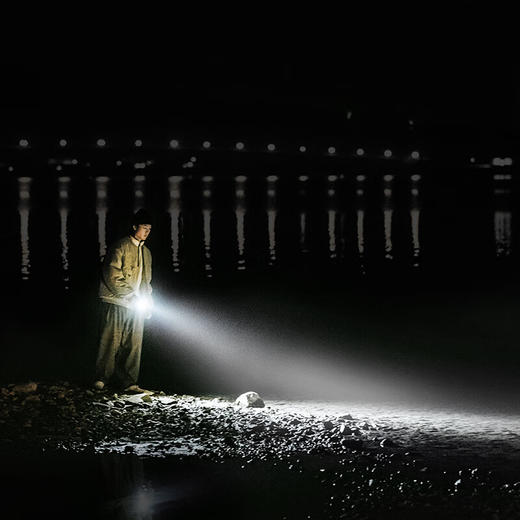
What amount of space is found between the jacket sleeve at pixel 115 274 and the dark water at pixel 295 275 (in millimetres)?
1448

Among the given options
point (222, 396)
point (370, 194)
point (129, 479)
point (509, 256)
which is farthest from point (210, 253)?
point (370, 194)

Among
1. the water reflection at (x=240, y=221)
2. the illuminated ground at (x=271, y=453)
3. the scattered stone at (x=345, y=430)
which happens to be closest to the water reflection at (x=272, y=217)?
the water reflection at (x=240, y=221)

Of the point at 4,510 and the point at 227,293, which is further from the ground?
the point at 227,293

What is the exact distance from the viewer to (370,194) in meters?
50.8

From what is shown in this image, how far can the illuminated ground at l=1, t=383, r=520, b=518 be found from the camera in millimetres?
5715

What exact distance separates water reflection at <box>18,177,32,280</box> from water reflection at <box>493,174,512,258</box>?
12.0 m

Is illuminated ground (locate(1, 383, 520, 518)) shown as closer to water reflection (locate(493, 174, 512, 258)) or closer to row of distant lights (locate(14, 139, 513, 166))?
water reflection (locate(493, 174, 512, 258))

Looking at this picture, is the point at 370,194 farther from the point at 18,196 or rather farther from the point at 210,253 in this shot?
the point at 210,253

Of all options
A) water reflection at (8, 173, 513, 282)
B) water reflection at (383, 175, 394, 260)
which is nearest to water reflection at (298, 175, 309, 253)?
water reflection at (8, 173, 513, 282)

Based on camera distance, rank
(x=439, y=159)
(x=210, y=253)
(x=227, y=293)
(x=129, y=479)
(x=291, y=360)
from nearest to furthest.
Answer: (x=129, y=479) → (x=291, y=360) → (x=227, y=293) → (x=210, y=253) → (x=439, y=159)

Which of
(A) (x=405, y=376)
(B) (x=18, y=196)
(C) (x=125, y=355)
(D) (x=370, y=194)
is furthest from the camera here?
(D) (x=370, y=194)

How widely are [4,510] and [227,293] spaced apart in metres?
11.1

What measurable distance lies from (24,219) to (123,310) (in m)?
23.9

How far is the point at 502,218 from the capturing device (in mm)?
35156
